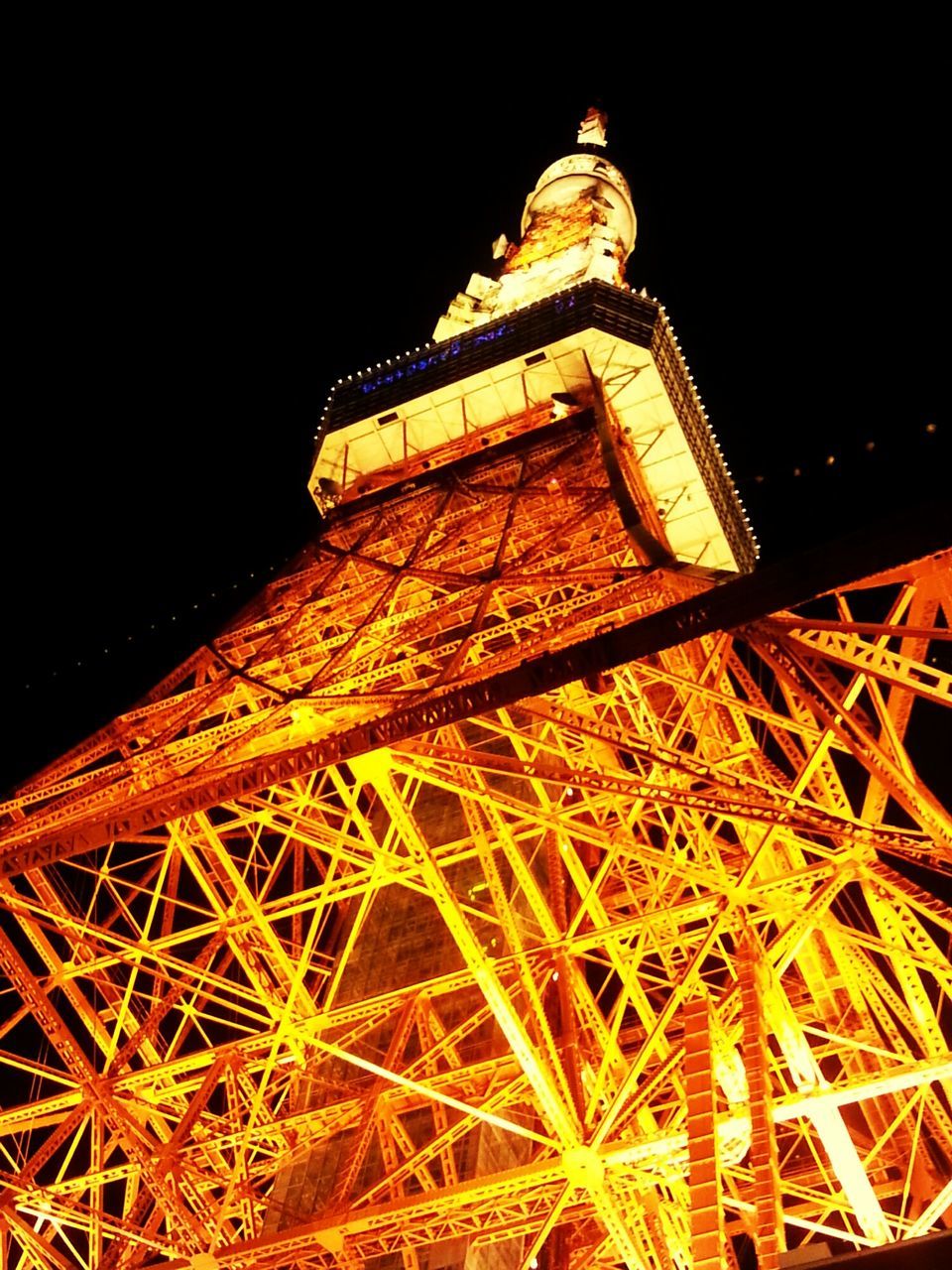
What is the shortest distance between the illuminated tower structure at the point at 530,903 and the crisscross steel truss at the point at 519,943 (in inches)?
2.6

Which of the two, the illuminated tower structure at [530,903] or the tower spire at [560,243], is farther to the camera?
the tower spire at [560,243]

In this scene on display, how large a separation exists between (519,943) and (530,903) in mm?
3738

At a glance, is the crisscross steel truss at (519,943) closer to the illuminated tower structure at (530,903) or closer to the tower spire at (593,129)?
the illuminated tower structure at (530,903)

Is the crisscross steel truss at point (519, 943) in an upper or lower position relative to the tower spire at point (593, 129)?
lower

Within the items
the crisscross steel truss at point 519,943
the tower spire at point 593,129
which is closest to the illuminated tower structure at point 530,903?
Answer: the crisscross steel truss at point 519,943

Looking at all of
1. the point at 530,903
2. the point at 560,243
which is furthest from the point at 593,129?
the point at 530,903

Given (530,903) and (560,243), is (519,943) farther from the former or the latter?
(560,243)

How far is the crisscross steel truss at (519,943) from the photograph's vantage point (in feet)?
38.2

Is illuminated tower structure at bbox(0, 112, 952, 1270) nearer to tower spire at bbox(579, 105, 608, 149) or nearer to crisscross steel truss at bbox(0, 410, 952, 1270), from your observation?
crisscross steel truss at bbox(0, 410, 952, 1270)

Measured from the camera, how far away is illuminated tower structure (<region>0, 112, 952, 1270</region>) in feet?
38.4

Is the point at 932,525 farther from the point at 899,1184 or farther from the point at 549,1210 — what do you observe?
the point at 899,1184

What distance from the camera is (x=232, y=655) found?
21219 millimetres

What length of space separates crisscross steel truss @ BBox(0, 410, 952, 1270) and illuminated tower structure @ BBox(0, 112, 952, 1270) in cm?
7

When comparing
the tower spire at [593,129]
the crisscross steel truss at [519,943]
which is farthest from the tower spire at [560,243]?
the crisscross steel truss at [519,943]
